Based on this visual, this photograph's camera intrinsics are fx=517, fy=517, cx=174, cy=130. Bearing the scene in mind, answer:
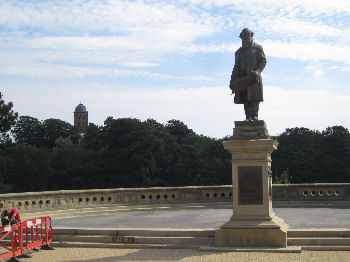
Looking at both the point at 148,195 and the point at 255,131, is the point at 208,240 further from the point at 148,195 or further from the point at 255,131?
the point at 148,195

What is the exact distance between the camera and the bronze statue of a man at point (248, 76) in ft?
44.6

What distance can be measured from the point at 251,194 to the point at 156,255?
2831 millimetres

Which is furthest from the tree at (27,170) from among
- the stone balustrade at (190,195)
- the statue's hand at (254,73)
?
the statue's hand at (254,73)

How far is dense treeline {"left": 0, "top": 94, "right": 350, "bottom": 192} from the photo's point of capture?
197 feet

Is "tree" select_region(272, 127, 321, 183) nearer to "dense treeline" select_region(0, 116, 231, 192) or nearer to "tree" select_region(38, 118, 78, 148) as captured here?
"dense treeline" select_region(0, 116, 231, 192)

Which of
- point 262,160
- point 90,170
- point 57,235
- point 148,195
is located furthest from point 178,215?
point 90,170

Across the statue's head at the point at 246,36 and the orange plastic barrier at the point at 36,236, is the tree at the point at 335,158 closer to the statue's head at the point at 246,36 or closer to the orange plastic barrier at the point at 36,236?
the statue's head at the point at 246,36

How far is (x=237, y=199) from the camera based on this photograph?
516 inches

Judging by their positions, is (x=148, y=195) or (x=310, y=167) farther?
(x=310, y=167)

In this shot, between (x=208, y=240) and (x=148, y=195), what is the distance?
10566 mm

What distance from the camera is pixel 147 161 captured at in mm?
59438

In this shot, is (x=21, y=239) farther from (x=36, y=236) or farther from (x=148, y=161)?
(x=148, y=161)

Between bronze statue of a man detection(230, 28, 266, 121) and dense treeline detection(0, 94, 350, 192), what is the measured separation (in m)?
45.4

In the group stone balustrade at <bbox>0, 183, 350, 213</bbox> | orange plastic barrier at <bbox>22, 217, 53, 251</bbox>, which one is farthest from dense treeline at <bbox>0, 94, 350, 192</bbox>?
orange plastic barrier at <bbox>22, 217, 53, 251</bbox>
